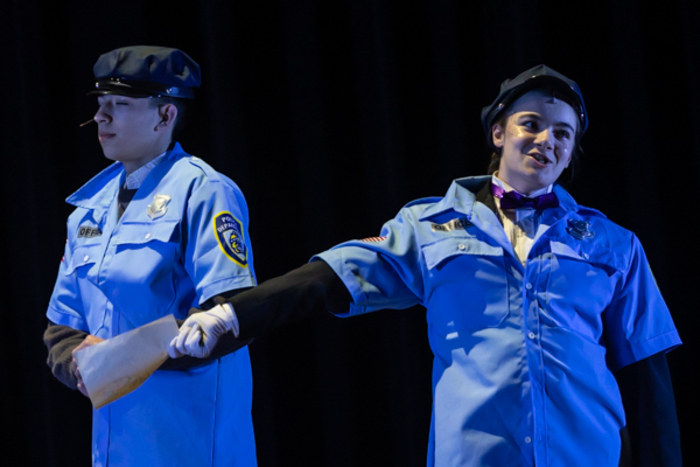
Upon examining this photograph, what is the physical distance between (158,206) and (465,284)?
2.37 feet

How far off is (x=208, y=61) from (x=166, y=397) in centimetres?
125

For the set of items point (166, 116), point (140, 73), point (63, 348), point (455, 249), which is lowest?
point (63, 348)

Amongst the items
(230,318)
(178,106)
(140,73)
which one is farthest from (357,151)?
(230,318)

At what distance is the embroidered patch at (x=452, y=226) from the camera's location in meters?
1.46

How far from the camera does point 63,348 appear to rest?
1.56 m

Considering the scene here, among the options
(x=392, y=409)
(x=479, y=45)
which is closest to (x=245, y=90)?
(x=479, y=45)

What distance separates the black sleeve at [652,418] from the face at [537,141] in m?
0.45

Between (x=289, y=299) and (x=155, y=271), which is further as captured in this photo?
(x=155, y=271)

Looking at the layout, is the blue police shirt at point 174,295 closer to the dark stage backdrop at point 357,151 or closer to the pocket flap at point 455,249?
the pocket flap at point 455,249

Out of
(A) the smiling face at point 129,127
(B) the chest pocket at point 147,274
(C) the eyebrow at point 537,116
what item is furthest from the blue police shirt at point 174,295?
(C) the eyebrow at point 537,116

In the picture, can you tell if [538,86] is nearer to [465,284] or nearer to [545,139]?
[545,139]

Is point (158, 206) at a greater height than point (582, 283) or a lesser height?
greater

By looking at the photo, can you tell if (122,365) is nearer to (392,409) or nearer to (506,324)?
(506,324)

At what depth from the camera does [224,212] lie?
153 centimetres
